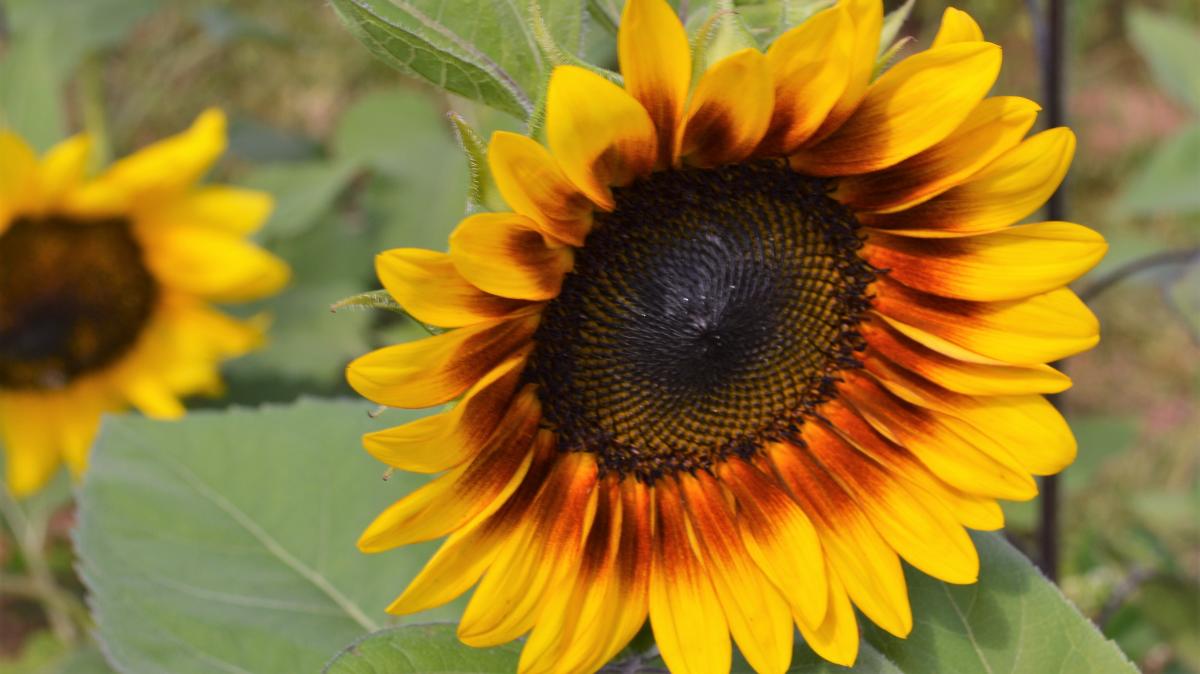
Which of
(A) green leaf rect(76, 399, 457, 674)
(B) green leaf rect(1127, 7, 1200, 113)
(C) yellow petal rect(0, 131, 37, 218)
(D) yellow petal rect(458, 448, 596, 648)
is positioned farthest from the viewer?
(B) green leaf rect(1127, 7, 1200, 113)

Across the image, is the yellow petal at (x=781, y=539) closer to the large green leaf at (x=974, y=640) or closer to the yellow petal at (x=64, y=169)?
the large green leaf at (x=974, y=640)

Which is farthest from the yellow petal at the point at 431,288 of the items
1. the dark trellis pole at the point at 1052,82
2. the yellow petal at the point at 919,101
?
the dark trellis pole at the point at 1052,82

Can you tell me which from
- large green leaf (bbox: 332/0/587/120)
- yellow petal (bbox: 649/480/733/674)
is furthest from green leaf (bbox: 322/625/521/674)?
large green leaf (bbox: 332/0/587/120)

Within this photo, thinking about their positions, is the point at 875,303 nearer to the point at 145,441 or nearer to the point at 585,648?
the point at 585,648

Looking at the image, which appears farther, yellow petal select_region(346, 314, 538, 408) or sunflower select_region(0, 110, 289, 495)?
sunflower select_region(0, 110, 289, 495)

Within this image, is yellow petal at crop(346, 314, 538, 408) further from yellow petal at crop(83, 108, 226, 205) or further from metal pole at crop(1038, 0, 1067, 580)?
yellow petal at crop(83, 108, 226, 205)

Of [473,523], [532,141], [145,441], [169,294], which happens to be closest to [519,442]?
[473,523]
